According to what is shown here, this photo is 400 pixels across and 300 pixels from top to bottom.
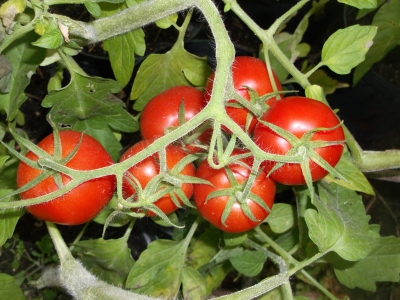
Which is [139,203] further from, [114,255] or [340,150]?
[114,255]

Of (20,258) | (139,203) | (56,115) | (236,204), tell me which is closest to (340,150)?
(236,204)

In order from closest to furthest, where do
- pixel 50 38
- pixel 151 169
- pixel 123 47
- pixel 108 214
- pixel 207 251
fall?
pixel 50 38
pixel 151 169
pixel 123 47
pixel 108 214
pixel 207 251

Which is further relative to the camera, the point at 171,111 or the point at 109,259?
the point at 109,259

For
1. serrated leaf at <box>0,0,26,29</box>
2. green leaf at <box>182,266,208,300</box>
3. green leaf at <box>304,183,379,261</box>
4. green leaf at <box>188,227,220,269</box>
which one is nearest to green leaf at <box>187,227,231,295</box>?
green leaf at <box>188,227,220,269</box>

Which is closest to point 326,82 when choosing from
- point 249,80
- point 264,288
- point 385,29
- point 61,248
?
point 385,29

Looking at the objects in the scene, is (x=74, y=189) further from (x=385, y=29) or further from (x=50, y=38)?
(x=385, y=29)

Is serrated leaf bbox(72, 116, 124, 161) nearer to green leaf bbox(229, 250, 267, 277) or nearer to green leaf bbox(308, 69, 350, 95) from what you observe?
green leaf bbox(229, 250, 267, 277)

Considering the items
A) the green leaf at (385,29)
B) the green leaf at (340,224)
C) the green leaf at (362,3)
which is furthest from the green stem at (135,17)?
the green leaf at (385,29)

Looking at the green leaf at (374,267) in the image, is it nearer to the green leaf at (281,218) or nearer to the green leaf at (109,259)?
the green leaf at (281,218)
